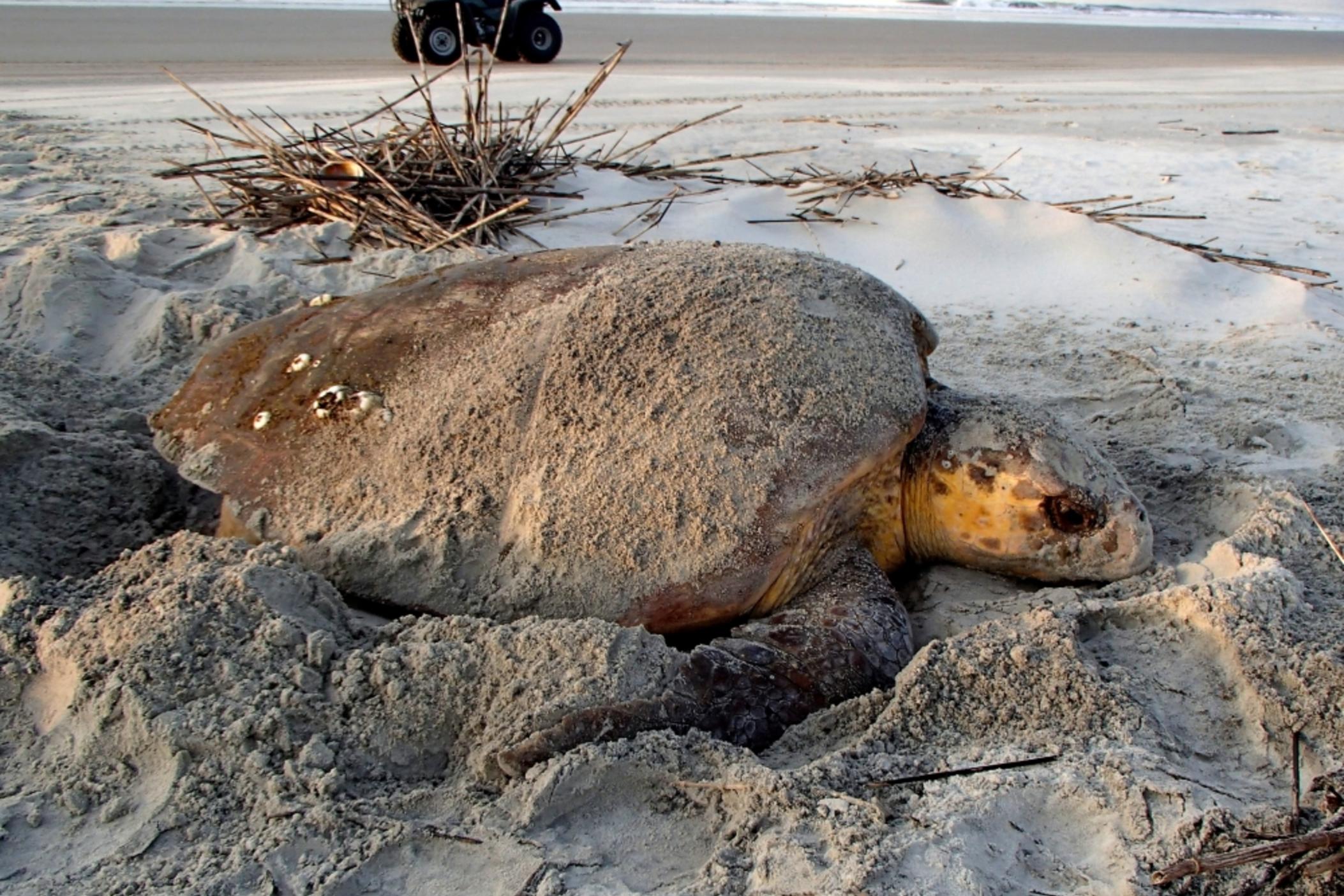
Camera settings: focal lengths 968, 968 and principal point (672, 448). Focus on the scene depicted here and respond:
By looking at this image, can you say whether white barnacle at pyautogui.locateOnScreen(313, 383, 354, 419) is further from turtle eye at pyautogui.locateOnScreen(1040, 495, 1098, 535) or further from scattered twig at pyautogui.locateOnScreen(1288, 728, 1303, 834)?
scattered twig at pyautogui.locateOnScreen(1288, 728, 1303, 834)

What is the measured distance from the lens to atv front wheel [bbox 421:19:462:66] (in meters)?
9.41

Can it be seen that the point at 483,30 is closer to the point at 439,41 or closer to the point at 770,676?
the point at 439,41

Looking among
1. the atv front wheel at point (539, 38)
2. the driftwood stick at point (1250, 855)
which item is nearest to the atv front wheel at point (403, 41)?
the atv front wheel at point (539, 38)

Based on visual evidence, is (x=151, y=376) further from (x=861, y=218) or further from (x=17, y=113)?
(x=17, y=113)

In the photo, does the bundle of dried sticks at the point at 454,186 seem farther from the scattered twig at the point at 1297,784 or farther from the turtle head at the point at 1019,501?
the scattered twig at the point at 1297,784

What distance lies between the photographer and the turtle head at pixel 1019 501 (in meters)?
2.07

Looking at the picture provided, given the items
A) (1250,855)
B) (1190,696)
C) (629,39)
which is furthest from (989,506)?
(629,39)

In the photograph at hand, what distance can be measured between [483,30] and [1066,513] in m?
9.25

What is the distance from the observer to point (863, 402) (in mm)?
1993

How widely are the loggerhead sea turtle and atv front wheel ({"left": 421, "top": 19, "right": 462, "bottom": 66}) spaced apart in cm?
805

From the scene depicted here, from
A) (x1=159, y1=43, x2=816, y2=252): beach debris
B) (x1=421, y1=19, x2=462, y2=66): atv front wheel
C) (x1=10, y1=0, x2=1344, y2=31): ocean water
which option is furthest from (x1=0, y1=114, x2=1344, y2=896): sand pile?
(x1=10, y1=0, x2=1344, y2=31): ocean water

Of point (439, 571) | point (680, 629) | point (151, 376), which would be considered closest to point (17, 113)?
point (151, 376)

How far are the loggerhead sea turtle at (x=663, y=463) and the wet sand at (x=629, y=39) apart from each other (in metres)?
6.77

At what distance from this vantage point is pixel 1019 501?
210 centimetres
